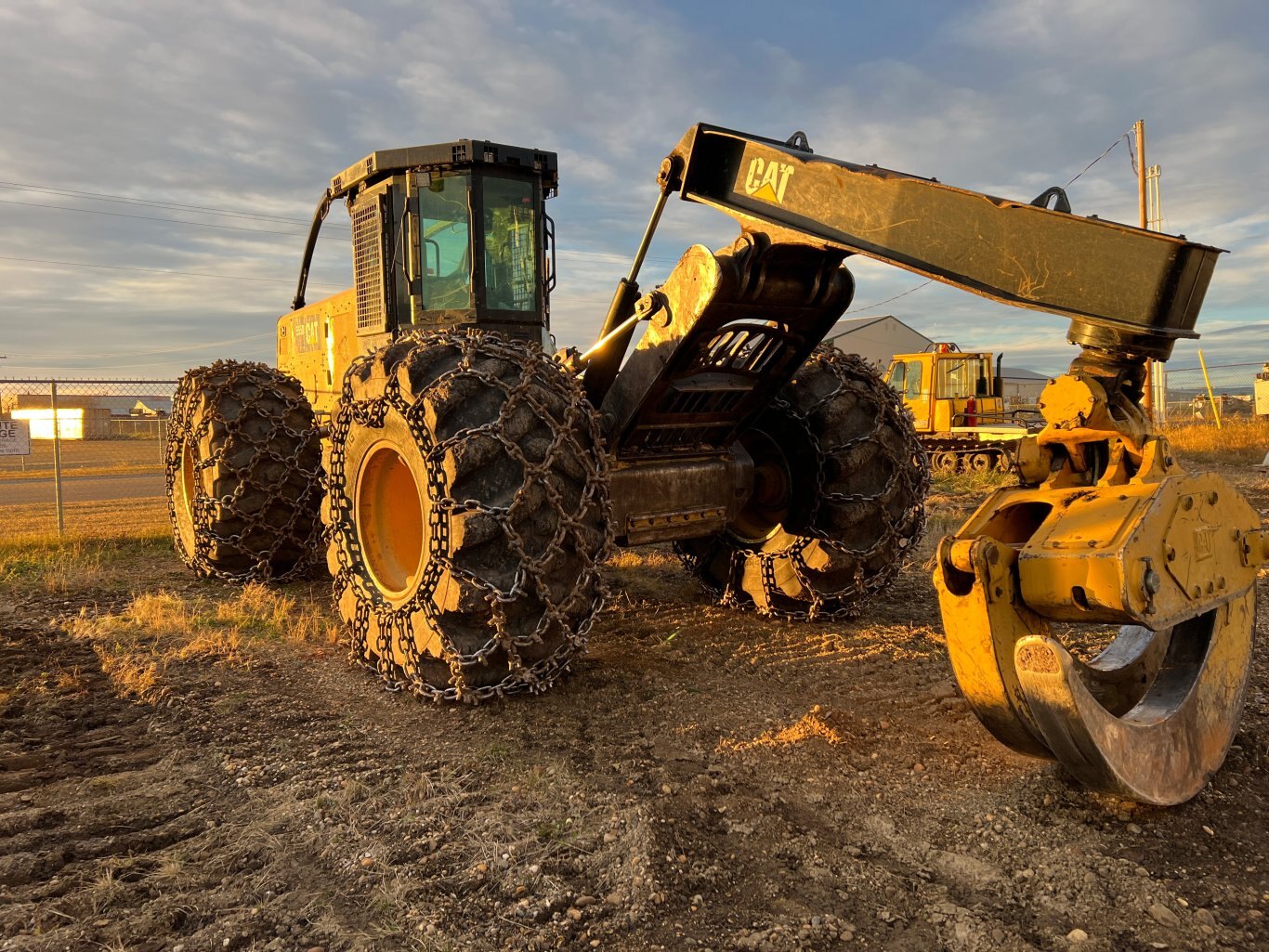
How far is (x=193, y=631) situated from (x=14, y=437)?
277 inches

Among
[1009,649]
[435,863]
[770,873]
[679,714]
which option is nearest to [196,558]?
[679,714]

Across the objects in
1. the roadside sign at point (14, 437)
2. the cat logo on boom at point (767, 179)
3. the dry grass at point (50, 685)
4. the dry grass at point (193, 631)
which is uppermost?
the cat logo on boom at point (767, 179)

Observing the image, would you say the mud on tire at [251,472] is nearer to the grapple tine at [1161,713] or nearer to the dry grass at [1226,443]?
the grapple tine at [1161,713]

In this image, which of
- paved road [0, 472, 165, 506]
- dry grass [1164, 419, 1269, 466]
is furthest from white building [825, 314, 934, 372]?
paved road [0, 472, 165, 506]

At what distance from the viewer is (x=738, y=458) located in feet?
16.8

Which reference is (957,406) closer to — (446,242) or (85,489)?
(446,242)

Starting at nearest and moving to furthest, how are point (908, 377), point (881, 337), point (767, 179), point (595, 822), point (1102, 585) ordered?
1. point (1102, 585)
2. point (595, 822)
3. point (767, 179)
4. point (908, 377)
5. point (881, 337)

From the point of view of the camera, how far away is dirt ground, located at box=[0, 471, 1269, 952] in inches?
89.7

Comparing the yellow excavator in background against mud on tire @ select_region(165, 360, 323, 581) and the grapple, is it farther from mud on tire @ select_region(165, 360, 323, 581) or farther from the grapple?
the grapple

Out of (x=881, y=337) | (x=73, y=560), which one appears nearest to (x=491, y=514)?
(x=73, y=560)

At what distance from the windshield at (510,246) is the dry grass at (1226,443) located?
54.9 ft

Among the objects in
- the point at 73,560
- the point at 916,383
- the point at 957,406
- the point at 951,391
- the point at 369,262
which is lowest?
the point at 73,560

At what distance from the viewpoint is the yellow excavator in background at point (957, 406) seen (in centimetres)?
1611

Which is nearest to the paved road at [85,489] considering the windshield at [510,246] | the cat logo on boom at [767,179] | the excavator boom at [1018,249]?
the windshield at [510,246]
